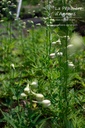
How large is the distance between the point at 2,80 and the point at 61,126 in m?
0.94

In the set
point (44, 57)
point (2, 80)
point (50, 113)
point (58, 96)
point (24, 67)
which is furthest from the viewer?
point (24, 67)

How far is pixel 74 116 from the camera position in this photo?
1.78 meters

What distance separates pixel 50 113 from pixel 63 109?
23 centimetres

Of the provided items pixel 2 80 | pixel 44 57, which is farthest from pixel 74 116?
pixel 2 80

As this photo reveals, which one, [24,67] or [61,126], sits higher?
[61,126]

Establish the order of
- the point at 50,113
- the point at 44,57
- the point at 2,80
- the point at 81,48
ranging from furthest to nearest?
the point at 81,48 < the point at 2,80 < the point at 44,57 < the point at 50,113

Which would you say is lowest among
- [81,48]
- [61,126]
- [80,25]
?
[80,25]

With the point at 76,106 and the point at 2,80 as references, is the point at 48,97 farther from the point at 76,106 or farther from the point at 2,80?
the point at 2,80

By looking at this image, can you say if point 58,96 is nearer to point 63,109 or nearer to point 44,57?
point 63,109

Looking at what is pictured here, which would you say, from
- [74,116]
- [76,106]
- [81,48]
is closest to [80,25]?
[81,48]

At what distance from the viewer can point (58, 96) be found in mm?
1893

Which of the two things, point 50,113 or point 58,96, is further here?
point 50,113

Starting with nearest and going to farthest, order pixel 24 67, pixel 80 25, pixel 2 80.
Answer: pixel 2 80 < pixel 24 67 < pixel 80 25

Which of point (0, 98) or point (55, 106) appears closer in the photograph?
point (55, 106)
